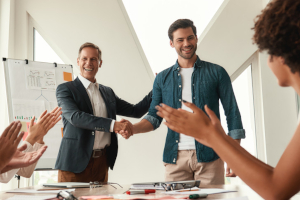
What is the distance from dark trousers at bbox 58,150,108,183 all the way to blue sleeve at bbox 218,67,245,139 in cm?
112

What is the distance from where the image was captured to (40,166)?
312cm

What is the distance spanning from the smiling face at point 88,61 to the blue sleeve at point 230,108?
1184mm

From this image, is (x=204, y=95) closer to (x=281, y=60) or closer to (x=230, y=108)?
(x=230, y=108)

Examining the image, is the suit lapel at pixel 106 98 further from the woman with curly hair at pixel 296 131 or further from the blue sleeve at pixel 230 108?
the woman with curly hair at pixel 296 131

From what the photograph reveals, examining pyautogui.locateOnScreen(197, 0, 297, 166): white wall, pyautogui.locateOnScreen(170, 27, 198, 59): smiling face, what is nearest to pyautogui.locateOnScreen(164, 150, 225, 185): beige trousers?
pyautogui.locateOnScreen(170, 27, 198, 59): smiling face

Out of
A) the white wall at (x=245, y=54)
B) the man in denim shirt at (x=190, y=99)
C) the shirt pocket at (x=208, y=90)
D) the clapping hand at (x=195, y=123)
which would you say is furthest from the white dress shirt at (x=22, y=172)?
Result: the white wall at (x=245, y=54)

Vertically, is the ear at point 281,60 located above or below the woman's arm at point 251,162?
above

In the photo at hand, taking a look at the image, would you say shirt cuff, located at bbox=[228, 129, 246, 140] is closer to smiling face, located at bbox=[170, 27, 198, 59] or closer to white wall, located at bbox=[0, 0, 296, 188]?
smiling face, located at bbox=[170, 27, 198, 59]

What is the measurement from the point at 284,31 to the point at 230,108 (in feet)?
4.63

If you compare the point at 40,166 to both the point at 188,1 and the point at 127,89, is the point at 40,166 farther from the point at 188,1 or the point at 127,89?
the point at 188,1

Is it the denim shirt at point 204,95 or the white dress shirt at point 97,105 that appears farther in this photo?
the white dress shirt at point 97,105

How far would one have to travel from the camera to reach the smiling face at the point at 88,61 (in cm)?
268

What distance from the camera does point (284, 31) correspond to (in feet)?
2.54

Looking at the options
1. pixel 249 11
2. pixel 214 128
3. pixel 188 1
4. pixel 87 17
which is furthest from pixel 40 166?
pixel 249 11
